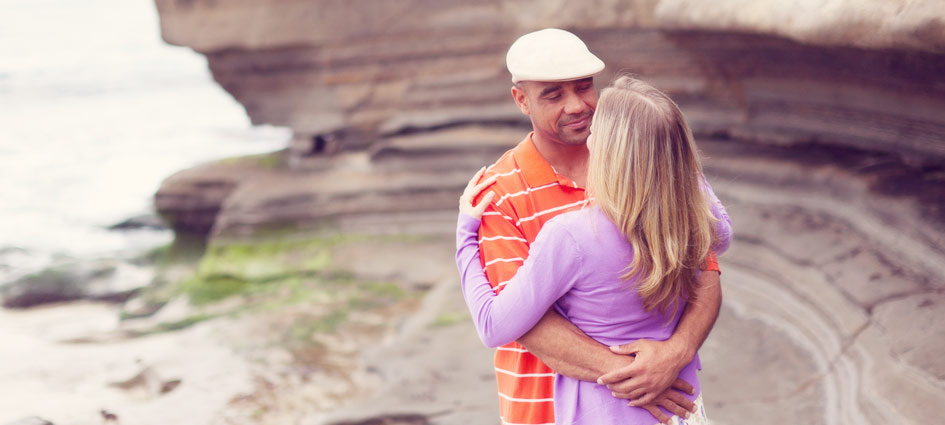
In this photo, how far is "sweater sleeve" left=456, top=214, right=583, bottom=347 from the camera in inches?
67.4

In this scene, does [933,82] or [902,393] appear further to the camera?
[933,82]

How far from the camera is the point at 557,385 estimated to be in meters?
1.88

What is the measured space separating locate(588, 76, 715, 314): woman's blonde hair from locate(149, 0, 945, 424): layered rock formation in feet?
3.83

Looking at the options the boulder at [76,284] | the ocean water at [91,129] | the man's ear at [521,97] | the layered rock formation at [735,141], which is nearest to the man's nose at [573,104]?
the man's ear at [521,97]

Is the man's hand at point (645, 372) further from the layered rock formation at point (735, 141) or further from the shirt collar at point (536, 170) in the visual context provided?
the layered rock formation at point (735, 141)

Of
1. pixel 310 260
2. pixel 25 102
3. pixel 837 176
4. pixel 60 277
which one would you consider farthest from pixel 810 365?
pixel 25 102

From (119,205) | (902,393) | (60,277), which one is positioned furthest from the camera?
(119,205)

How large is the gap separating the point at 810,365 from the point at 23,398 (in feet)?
12.1

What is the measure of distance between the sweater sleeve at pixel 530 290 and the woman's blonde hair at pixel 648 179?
4.2 inches

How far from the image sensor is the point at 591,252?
5.65 feet

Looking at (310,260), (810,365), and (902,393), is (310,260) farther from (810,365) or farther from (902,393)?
(902,393)

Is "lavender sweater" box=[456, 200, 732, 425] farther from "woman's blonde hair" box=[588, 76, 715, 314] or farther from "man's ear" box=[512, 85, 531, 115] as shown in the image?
"man's ear" box=[512, 85, 531, 115]

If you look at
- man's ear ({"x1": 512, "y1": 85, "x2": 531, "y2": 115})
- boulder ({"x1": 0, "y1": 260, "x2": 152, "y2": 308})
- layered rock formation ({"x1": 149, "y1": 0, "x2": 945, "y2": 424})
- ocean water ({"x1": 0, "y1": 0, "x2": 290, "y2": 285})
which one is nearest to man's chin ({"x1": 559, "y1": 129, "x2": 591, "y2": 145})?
man's ear ({"x1": 512, "y1": 85, "x2": 531, "y2": 115})

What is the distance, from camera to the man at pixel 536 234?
5.90ft
